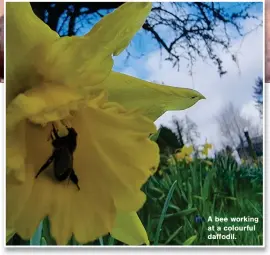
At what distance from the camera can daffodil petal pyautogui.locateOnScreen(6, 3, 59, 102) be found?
40.9 inches

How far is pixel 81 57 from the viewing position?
1012 millimetres

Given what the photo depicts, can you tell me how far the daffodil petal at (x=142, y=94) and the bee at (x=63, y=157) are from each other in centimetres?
12

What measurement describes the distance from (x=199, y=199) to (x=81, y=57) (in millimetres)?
464

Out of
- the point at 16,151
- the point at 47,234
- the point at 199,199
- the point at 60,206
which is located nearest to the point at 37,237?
the point at 47,234

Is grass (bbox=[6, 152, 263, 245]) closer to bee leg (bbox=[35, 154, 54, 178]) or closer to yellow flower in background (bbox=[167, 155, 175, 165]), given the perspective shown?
yellow flower in background (bbox=[167, 155, 175, 165])

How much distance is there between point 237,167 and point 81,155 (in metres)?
0.39

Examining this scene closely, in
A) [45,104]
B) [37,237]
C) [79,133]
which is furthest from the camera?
[37,237]

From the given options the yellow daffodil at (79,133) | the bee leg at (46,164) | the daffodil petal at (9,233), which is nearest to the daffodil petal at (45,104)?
the yellow daffodil at (79,133)

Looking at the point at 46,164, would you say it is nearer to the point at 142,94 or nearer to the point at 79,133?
the point at 79,133

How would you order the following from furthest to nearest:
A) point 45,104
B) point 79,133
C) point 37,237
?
point 37,237 → point 79,133 → point 45,104

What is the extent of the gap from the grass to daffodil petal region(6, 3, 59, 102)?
38 centimetres

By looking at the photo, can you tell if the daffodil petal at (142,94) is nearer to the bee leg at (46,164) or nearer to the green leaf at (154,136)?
the green leaf at (154,136)

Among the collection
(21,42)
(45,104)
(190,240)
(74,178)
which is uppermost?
(21,42)

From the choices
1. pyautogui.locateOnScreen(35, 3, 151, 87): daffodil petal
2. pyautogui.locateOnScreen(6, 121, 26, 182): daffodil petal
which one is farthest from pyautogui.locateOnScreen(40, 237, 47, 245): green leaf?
pyautogui.locateOnScreen(35, 3, 151, 87): daffodil petal
